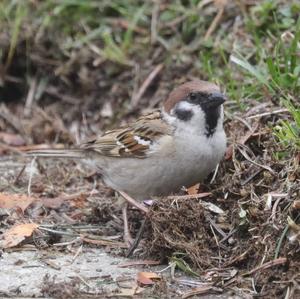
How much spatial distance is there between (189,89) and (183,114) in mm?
143

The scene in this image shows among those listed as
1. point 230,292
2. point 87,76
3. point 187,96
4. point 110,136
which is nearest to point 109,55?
point 87,76

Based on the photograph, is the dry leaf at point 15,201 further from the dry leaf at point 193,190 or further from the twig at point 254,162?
the twig at point 254,162

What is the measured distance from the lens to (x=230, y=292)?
3463 mm

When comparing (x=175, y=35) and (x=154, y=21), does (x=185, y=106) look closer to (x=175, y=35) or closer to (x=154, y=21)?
(x=175, y=35)

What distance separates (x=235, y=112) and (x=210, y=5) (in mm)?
1511

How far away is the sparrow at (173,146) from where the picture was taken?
4.39m

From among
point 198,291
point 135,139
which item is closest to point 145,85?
point 135,139

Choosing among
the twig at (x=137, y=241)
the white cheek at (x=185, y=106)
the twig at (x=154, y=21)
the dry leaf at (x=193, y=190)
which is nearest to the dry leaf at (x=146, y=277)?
the twig at (x=137, y=241)

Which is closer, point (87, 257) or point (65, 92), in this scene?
point (87, 257)

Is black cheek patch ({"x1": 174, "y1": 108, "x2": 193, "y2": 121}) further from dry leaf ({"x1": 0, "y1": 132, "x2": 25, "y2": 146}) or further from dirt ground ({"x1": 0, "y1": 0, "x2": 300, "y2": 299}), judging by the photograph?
dry leaf ({"x1": 0, "y1": 132, "x2": 25, "y2": 146})

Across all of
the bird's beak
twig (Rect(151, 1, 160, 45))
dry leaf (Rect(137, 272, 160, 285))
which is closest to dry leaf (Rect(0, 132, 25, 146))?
twig (Rect(151, 1, 160, 45))

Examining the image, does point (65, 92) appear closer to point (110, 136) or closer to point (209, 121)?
point (110, 136)

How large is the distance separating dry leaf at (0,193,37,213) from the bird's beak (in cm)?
118

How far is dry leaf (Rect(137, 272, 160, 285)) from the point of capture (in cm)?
358
